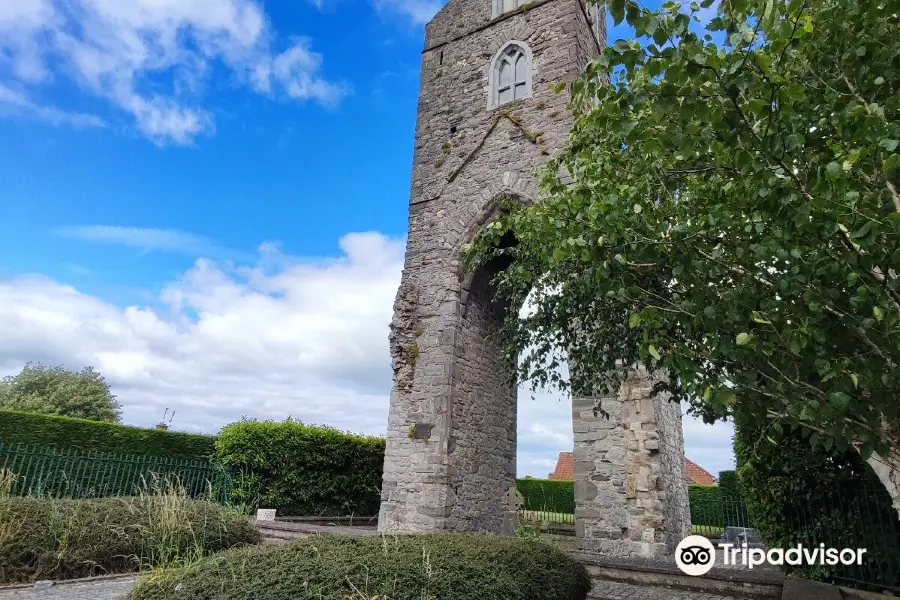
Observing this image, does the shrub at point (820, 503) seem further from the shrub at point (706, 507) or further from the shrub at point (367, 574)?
the shrub at point (706, 507)

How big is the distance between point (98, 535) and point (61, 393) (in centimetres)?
2454

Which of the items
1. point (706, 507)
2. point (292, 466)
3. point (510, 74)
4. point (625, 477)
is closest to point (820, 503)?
point (625, 477)

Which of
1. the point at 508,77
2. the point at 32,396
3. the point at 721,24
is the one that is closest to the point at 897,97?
the point at 721,24

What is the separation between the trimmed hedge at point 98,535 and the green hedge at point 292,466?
5.75 meters

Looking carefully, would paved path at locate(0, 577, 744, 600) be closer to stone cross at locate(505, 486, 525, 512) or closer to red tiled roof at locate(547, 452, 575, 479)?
stone cross at locate(505, 486, 525, 512)

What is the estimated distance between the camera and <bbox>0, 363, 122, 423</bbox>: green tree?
2562 cm

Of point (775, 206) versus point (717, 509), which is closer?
point (775, 206)

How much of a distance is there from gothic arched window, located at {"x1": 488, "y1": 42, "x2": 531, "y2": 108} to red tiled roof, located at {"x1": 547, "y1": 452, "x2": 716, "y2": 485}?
1569 centimetres

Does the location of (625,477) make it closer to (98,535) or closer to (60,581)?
(98,535)

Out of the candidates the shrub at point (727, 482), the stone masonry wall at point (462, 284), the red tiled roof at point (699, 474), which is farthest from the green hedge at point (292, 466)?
the red tiled roof at point (699, 474)

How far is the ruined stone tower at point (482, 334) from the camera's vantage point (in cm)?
845

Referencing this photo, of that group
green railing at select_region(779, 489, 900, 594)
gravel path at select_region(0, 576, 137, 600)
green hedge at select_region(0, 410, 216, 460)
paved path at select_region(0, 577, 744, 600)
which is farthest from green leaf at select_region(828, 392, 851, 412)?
green hedge at select_region(0, 410, 216, 460)

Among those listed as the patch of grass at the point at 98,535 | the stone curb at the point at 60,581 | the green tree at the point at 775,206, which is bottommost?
the stone curb at the point at 60,581

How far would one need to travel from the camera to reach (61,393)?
26.2m
